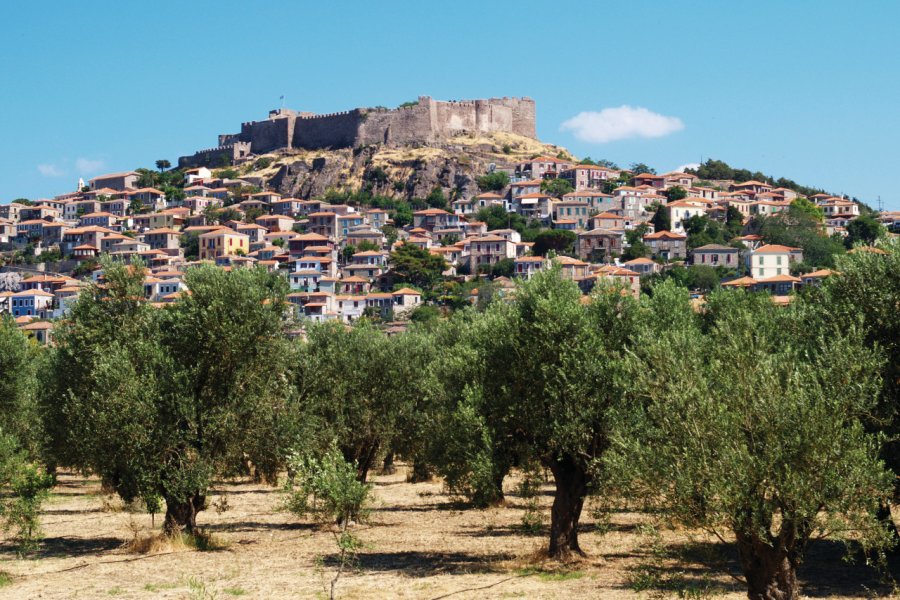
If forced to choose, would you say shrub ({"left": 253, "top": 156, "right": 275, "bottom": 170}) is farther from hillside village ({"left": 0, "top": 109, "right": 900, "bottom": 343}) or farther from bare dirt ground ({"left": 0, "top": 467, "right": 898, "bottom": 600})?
bare dirt ground ({"left": 0, "top": 467, "right": 898, "bottom": 600})

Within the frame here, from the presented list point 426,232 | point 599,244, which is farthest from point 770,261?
point 426,232

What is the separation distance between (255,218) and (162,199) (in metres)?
22.8

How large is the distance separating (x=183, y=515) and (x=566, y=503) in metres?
8.97

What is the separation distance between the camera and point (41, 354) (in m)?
44.5

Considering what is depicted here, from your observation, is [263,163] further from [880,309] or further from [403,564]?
[880,309]

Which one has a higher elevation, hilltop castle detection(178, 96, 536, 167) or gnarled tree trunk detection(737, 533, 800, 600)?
hilltop castle detection(178, 96, 536, 167)

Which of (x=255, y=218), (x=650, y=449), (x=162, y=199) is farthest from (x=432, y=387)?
(x=162, y=199)

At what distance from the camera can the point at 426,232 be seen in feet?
462

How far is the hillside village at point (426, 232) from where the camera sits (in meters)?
114

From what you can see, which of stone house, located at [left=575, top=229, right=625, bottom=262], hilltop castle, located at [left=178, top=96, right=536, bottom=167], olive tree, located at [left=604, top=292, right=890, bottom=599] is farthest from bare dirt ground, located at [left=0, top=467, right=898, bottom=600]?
hilltop castle, located at [left=178, top=96, right=536, bottom=167]

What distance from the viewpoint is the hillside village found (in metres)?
114

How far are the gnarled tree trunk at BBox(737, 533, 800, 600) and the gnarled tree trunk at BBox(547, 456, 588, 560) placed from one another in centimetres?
601

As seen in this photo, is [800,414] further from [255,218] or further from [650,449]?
[255,218]

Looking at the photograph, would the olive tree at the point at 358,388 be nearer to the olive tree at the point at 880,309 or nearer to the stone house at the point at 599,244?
the olive tree at the point at 880,309
